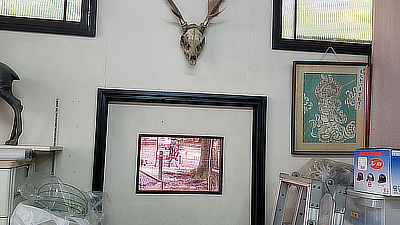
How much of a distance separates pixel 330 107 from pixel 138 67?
1.37m

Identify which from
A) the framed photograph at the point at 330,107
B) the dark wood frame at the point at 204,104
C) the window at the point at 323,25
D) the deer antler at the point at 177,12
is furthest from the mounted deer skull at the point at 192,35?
the framed photograph at the point at 330,107

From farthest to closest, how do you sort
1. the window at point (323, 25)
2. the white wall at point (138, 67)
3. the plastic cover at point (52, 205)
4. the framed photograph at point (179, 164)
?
1. the window at point (323, 25)
2. the framed photograph at point (179, 164)
3. the white wall at point (138, 67)
4. the plastic cover at point (52, 205)

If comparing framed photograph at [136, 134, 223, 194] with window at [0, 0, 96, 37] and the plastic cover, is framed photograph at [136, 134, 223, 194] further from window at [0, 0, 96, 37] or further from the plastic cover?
window at [0, 0, 96, 37]

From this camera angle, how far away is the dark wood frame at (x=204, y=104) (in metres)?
3.00

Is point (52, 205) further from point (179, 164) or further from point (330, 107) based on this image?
point (330, 107)

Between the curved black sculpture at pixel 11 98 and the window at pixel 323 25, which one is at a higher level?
the window at pixel 323 25

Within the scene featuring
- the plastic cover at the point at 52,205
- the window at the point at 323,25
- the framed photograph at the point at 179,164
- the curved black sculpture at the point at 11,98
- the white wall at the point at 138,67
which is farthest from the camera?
the window at the point at 323,25

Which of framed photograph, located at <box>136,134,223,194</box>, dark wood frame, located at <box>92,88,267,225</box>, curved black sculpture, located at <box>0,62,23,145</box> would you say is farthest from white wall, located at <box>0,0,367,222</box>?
framed photograph, located at <box>136,134,223,194</box>

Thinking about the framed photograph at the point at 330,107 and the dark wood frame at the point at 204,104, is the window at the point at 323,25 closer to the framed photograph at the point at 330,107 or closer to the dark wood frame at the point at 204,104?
the framed photograph at the point at 330,107

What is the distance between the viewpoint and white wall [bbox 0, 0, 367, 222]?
9.77 feet

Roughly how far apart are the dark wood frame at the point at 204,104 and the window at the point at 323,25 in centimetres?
49

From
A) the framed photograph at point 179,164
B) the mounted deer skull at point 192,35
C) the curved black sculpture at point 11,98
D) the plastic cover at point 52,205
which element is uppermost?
the mounted deer skull at point 192,35

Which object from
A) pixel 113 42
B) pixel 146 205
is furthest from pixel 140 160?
pixel 113 42

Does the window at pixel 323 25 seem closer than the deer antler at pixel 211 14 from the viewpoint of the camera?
No
